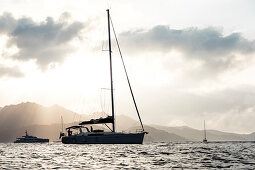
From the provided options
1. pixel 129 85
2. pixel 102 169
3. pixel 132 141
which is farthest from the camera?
pixel 129 85

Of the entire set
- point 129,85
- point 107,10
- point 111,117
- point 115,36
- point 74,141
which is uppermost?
point 107,10

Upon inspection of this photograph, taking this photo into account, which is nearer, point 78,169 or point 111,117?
point 78,169

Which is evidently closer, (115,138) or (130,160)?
(130,160)

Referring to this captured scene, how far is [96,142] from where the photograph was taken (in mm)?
80125

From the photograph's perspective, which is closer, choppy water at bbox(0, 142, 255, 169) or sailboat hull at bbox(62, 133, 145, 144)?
choppy water at bbox(0, 142, 255, 169)

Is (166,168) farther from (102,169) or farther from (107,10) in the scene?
(107,10)

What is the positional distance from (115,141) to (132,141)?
3.87 m

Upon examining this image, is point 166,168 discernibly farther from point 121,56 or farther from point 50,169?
point 121,56

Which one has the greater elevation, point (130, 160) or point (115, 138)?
point (115, 138)

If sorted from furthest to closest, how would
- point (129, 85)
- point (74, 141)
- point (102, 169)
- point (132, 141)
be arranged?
point (74, 141)
point (129, 85)
point (132, 141)
point (102, 169)

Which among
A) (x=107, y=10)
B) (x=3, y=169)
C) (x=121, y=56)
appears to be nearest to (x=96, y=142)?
(x=121, y=56)

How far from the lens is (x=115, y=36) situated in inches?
3285

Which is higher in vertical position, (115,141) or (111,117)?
(111,117)

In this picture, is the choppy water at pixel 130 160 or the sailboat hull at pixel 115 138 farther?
the sailboat hull at pixel 115 138
